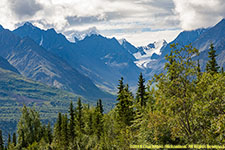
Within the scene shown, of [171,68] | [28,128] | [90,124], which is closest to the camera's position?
[171,68]

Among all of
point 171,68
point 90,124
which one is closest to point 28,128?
point 90,124

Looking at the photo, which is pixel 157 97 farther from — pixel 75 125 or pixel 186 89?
pixel 75 125

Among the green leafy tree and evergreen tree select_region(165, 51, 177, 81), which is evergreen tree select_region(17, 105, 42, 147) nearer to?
the green leafy tree

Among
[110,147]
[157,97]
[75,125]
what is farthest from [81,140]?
[157,97]

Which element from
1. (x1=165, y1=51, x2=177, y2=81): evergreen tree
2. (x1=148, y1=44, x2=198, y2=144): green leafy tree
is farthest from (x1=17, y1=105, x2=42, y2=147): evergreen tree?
(x1=165, y1=51, x2=177, y2=81): evergreen tree

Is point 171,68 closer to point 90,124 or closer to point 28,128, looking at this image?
point 90,124

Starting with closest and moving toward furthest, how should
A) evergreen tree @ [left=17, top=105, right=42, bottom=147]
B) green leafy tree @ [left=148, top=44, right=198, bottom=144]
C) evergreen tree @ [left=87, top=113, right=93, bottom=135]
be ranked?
green leafy tree @ [left=148, top=44, right=198, bottom=144], evergreen tree @ [left=87, top=113, right=93, bottom=135], evergreen tree @ [left=17, top=105, right=42, bottom=147]

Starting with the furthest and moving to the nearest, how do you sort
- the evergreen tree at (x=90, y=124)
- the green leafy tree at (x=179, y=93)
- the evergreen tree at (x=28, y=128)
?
1. the evergreen tree at (x=28, y=128)
2. the evergreen tree at (x=90, y=124)
3. the green leafy tree at (x=179, y=93)

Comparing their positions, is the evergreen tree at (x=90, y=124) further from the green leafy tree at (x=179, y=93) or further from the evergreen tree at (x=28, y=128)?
the green leafy tree at (x=179, y=93)

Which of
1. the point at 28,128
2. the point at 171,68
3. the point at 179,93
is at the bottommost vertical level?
the point at 28,128

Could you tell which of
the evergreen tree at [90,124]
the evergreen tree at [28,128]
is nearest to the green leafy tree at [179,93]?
the evergreen tree at [90,124]

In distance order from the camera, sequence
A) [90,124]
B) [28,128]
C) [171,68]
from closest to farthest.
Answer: [171,68], [90,124], [28,128]

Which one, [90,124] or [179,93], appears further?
[90,124]

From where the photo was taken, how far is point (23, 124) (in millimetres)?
111562
